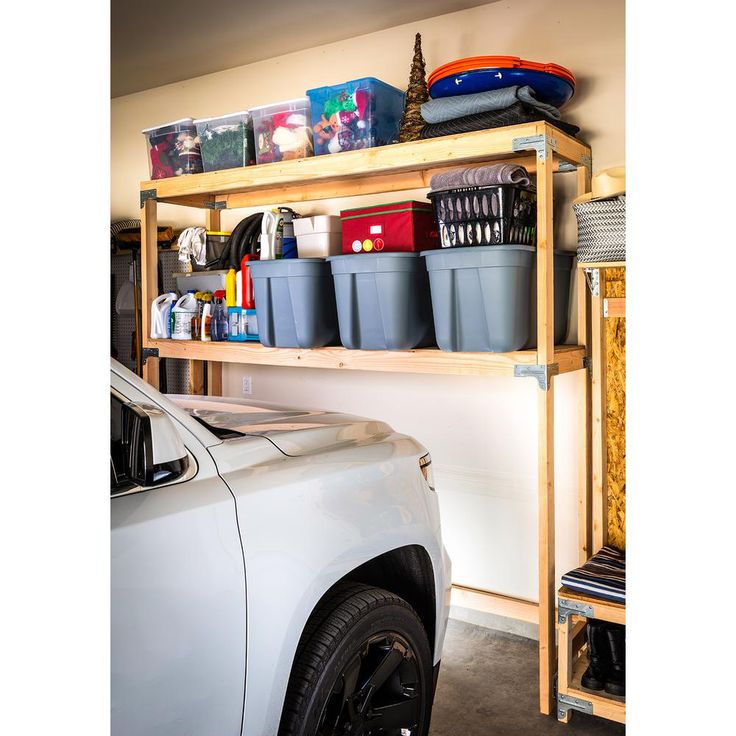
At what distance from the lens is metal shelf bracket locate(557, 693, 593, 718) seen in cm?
275

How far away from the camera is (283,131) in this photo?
11.9 feet

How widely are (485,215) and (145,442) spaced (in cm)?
204

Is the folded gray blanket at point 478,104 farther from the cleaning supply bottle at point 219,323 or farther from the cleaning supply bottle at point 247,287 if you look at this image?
the cleaning supply bottle at point 219,323

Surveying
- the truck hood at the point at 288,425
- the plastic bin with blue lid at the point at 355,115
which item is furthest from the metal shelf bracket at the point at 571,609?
the plastic bin with blue lid at the point at 355,115

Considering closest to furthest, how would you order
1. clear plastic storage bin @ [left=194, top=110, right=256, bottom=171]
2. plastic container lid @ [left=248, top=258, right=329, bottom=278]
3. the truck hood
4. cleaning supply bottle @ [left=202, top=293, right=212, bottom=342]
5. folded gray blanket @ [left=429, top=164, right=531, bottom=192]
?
the truck hood, folded gray blanket @ [left=429, top=164, right=531, bottom=192], plastic container lid @ [left=248, top=258, right=329, bottom=278], clear plastic storage bin @ [left=194, top=110, right=256, bottom=171], cleaning supply bottle @ [left=202, top=293, right=212, bottom=342]

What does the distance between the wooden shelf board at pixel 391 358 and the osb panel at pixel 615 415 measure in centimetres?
15

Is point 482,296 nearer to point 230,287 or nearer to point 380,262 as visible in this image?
point 380,262

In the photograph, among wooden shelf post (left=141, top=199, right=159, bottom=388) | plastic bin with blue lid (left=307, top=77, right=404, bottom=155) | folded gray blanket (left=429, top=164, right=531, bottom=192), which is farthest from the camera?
wooden shelf post (left=141, top=199, right=159, bottom=388)

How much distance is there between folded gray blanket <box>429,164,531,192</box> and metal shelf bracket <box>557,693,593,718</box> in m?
A: 1.97

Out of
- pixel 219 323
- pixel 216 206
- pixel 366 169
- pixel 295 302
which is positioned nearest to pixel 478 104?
pixel 366 169

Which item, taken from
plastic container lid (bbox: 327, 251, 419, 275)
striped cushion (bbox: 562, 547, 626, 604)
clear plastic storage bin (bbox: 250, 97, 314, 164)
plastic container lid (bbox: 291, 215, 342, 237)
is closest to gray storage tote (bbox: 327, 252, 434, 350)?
plastic container lid (bbox: 327, 251, 419, 275)

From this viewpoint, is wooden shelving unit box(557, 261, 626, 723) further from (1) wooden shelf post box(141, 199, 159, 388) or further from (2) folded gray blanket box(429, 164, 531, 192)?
(1) wooden shelf post box(141, 199, 159, 388)
